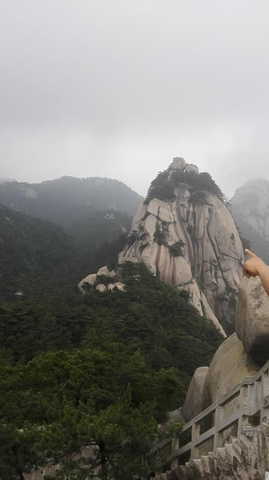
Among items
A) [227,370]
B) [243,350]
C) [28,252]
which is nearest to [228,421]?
[227,370]

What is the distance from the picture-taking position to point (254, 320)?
32.4 ft

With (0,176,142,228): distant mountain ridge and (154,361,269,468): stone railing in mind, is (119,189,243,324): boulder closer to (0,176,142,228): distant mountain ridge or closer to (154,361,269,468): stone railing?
(154,361,269,468): stone railing

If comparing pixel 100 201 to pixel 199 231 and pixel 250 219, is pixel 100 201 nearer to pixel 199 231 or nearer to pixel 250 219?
pixel 250 219

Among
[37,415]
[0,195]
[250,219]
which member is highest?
[0,195]

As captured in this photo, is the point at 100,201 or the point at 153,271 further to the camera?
the point at 100,201

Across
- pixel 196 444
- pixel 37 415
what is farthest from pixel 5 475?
pixel 196 444

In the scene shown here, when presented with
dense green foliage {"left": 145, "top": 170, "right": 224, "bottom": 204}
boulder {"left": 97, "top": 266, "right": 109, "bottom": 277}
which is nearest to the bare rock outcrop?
boulder {"left": 97, "top": 266, "right": 109, "bottom": 277}

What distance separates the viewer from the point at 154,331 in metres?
25.8

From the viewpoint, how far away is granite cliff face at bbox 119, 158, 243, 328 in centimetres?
3969

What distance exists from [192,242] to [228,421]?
1516 inches

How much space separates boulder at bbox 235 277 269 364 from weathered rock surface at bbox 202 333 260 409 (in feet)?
1.33

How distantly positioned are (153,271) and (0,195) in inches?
3329

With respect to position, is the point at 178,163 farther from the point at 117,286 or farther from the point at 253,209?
the point at 253,209

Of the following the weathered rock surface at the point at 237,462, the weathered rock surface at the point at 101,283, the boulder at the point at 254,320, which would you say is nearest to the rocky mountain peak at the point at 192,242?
the weathered rock surface at the point at 101,283
